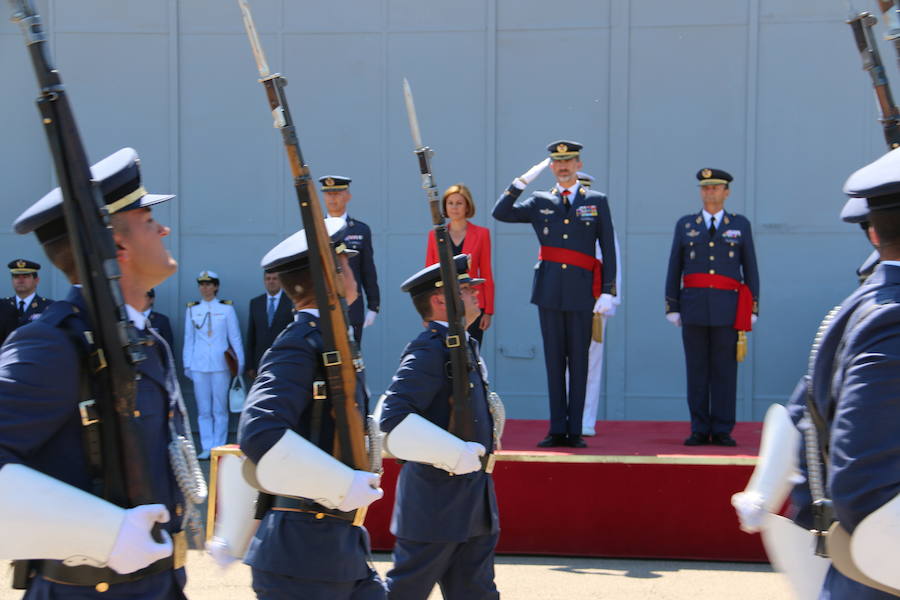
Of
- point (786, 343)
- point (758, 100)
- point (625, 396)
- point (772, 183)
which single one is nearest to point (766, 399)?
point (786, 343)

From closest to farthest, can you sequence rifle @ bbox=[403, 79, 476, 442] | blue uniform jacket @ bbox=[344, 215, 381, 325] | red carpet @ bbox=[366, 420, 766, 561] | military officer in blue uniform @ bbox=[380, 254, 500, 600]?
military officer in blue uniform @ bbox=[380, 254, 500, 600] → rifle @ bbox=[403, 79, 476, 442] → red carpet @ bbox=[366, 420, 766, 561] → blue uniform jacket @ bbox=[344, 215, 381, 325]

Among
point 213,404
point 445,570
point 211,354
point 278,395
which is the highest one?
point 278,395

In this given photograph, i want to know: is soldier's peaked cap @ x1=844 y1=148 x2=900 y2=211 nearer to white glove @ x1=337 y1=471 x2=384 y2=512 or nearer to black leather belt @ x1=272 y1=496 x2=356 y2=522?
white glove @ x1=337 y1=471 x2=384 y2=512

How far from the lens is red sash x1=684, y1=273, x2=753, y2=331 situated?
695 cm

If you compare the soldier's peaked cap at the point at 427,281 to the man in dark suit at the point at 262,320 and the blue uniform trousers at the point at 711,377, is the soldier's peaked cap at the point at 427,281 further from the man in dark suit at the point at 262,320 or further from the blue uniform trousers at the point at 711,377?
the man in dark suit at the point at 262,320

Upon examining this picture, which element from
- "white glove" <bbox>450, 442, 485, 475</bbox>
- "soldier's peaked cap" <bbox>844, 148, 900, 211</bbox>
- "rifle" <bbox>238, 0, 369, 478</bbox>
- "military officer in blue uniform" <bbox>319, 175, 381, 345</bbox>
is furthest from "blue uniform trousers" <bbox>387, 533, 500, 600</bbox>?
"military officer in blue uniform" <bbox>319, 175, 381, 345</bbox>

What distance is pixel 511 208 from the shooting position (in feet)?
22.4

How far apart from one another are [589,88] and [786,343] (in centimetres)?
302

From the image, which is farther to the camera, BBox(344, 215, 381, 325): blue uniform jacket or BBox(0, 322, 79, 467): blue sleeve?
BBox(344, 215, 381, 325): blue uniform jacket

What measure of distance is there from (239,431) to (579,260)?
4.13m

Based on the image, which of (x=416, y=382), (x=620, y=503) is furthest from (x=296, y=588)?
(x=620, y=503)

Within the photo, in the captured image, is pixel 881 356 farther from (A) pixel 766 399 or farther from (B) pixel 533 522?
(A) pixel 766 399

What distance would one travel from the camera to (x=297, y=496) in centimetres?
288

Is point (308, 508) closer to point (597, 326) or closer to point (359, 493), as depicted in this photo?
point (359, 493)
